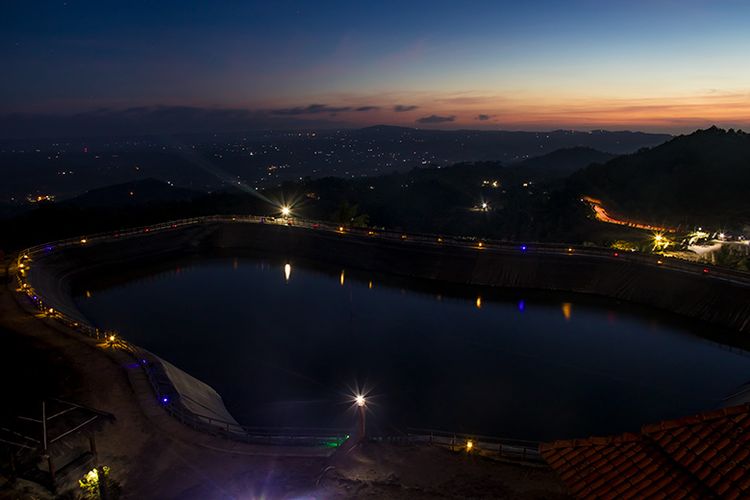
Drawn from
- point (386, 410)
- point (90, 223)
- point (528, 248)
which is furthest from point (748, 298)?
point (90, 223)

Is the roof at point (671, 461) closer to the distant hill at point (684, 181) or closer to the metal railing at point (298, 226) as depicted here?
the metal railing at point (298, 226)

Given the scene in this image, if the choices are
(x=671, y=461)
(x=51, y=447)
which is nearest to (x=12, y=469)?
(x=51, y=447)

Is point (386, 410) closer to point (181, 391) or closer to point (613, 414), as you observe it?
point (181, 391)

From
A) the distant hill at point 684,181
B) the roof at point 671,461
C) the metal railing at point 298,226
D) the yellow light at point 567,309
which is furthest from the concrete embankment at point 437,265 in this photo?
the distant hill at point 684,181

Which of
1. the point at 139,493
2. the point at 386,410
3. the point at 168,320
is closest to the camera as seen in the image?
the point at 139,493

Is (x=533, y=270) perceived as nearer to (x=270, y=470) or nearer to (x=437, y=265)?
(x=437, y=265)

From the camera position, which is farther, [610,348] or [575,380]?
[610,348]
